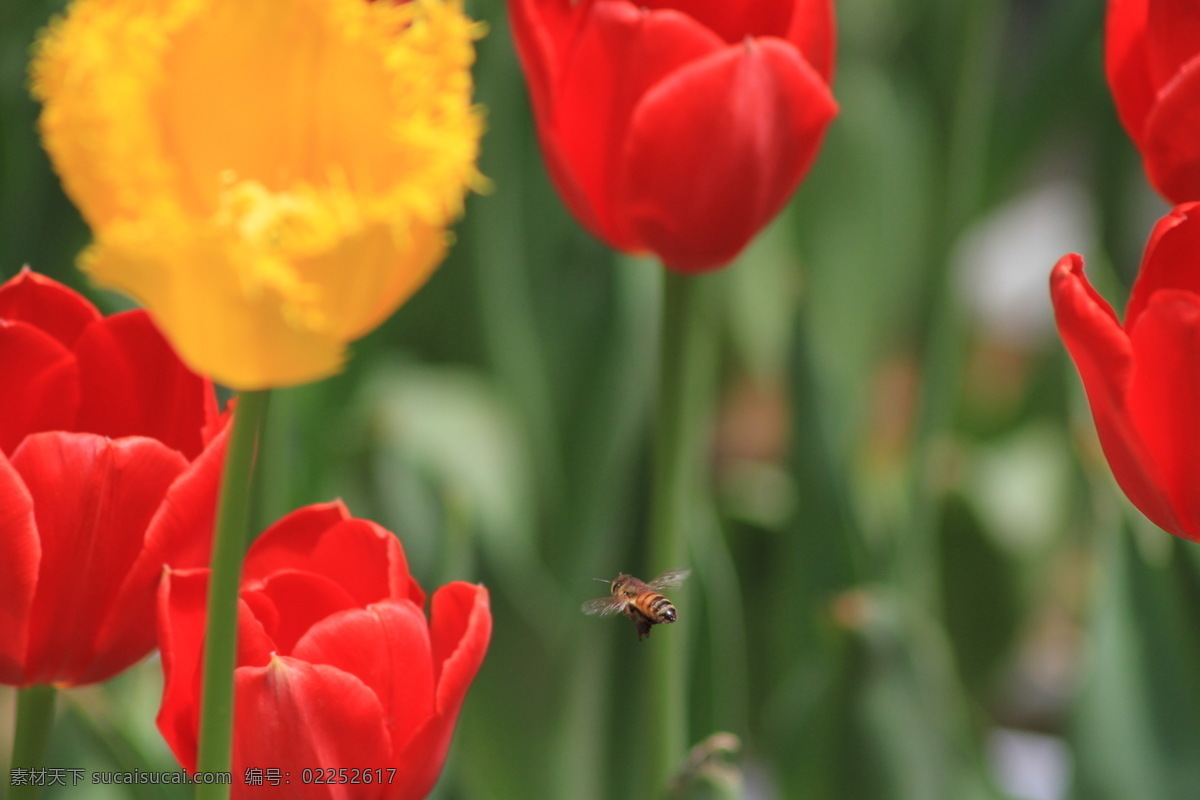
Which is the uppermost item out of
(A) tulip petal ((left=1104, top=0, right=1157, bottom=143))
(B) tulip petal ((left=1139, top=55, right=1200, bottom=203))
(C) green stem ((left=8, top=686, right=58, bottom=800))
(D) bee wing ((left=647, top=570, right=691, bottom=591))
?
(A) tulip petal ((left=1104, top=0, right=1157, bottom=143))

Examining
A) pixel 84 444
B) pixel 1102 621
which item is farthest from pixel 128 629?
pixel 1102 621

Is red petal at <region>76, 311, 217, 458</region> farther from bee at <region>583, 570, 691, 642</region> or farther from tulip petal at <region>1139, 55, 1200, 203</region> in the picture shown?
tulip petal at <region>1139, 55, 1200, 203</region>

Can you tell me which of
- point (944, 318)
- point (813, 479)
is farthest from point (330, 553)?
point (944, 318)

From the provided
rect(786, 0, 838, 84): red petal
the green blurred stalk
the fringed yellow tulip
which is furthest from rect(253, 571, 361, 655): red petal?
the green blurred stalk

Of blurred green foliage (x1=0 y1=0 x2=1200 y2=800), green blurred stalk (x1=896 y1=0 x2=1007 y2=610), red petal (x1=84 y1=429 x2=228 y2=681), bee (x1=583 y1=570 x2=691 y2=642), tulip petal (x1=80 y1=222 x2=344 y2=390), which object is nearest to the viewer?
tulip petal (x1=80 y1=222 x2=344 y2=390)

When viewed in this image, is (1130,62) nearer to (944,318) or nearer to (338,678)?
(338,678)

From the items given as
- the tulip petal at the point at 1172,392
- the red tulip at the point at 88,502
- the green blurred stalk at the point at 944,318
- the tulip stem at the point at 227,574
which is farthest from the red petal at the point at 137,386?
the green blurred stalk at the point at 944,318
